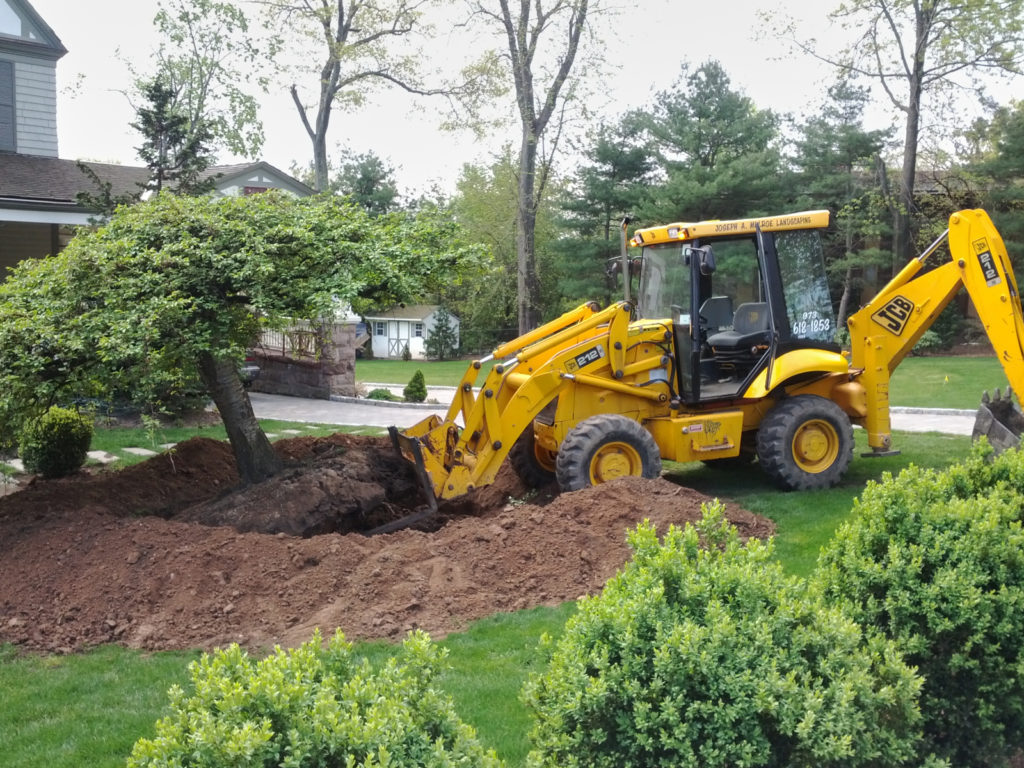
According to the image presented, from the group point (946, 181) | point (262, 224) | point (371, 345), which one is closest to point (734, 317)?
point (262, 224)

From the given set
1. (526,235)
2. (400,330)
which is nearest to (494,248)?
(400,330)

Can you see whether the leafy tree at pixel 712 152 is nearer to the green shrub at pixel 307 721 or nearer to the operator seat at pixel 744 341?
the operator seat at pixel 744 341

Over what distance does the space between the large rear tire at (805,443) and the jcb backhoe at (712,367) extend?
14 millimetres

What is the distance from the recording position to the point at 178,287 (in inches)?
274

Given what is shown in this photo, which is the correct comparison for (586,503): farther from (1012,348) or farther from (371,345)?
(371,345)

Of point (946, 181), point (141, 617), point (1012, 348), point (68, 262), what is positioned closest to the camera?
point (141, 617)

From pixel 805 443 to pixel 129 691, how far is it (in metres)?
6.52

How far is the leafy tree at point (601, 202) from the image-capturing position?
99.1 feet

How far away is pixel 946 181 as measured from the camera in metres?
29.3

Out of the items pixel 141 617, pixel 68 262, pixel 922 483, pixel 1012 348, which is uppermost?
pixel 68 262

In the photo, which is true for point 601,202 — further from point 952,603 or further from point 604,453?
point 952,603

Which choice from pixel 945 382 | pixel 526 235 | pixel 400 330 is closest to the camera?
pixel 945 382

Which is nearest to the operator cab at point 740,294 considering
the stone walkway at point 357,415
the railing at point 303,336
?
the railing at point 303,336

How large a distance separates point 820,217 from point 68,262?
22.8 feet
